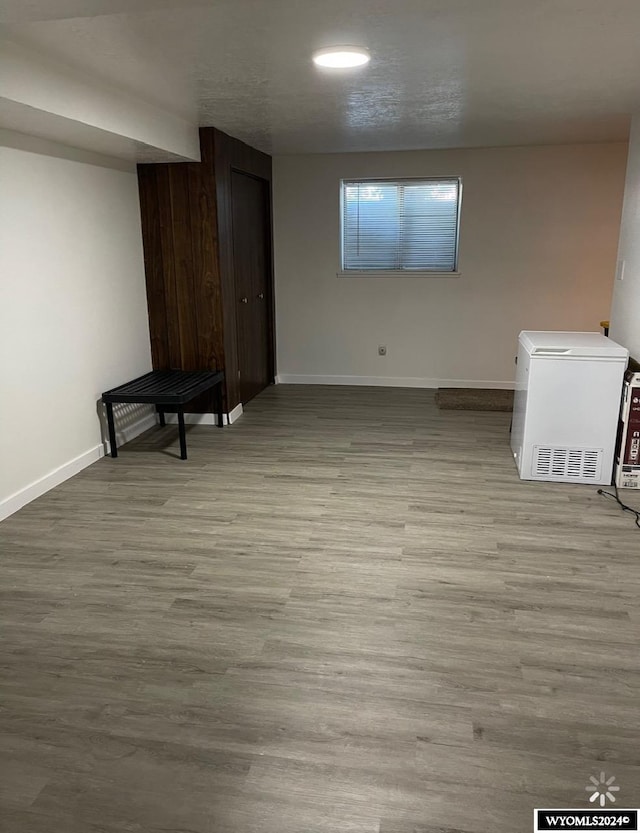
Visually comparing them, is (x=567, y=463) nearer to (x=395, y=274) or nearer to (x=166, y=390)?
(x=166, y=390)

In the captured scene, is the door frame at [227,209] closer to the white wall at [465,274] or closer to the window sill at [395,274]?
the white wall at [465,274]

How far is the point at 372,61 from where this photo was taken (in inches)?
114

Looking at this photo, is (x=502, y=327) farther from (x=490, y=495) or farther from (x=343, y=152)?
(x=490, y=495)

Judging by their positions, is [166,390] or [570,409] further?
[166,390]

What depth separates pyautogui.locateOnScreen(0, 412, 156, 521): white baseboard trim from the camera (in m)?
3.46

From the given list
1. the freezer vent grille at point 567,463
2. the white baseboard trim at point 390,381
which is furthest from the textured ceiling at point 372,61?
the white baseboard trim at point 390,381

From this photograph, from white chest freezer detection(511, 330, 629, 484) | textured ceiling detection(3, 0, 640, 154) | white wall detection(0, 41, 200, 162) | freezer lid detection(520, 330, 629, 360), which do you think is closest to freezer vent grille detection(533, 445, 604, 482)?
white chest freezer detection(511, 330, 629, 484)

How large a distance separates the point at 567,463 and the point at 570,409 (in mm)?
342

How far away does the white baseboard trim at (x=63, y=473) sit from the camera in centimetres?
346

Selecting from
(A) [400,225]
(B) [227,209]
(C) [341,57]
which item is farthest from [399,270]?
(C) [341,57]

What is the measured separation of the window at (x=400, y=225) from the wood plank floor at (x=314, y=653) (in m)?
2.84

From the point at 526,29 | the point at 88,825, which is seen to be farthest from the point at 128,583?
the point at 526,29

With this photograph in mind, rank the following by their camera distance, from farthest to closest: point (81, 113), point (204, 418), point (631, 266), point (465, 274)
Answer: point (465, 274)
point (204, 418)
point (631, 266)
point (81, 113)

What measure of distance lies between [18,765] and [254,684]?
2.34 ft
